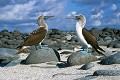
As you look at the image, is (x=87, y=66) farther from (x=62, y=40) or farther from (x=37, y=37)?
(x=62, y=40)

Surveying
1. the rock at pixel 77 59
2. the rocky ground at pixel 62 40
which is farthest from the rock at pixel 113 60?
the rocky ground at pixel 62 40

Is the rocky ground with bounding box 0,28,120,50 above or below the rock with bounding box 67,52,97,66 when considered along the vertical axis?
below

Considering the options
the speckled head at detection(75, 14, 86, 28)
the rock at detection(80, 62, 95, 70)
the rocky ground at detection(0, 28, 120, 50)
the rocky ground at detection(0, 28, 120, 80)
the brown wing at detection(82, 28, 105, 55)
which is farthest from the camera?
the rocky ground at detection(0, 28, 120, 50)

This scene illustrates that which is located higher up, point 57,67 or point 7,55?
point 7,55

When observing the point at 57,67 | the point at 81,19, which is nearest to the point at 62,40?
the point at 81,19

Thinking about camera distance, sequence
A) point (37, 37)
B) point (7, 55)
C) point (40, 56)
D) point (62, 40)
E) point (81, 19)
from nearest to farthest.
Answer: point (81, 19)
point (40, 56)
point (37, 37)
point (7, 55)
point (62, 40)

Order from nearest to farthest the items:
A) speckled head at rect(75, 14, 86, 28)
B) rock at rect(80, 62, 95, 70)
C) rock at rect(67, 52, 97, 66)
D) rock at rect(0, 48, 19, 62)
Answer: rock at rect(80, 62, 95, 70) → rock at rect(67, 52, 97, 66) → speckled head at rect(75, 14, 86, 28) → rock at rect(0, 48, 19, 62)

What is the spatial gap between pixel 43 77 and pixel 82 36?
2.50m

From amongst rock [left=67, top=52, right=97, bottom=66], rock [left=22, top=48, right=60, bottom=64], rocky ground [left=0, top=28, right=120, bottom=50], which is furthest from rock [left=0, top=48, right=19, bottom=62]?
rocky ground [left=0, top=28, right=120, bottom=50]

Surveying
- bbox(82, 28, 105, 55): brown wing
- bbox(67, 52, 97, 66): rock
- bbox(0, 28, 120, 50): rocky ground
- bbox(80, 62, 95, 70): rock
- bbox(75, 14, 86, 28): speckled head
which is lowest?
bbox(0, 28, 120, 50): rocky ground

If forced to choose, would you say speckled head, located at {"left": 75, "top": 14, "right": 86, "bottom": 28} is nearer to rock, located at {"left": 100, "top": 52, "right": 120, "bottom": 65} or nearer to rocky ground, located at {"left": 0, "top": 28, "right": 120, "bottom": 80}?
rocky ground, located at {"left": 0, "top": 28, "right": 120, "bottom": 80}

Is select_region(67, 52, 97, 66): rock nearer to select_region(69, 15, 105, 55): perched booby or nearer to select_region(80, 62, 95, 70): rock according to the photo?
select_region(69, 15, 105, 55): perched booby

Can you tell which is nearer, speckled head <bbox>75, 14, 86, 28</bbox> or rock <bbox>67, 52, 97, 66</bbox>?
rock <bbox>67, 52, 97, 66</bbox>

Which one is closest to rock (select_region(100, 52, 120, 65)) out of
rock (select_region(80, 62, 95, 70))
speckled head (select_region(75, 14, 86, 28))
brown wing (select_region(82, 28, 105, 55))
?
rock (select_region(80, 62, 95, 70))
